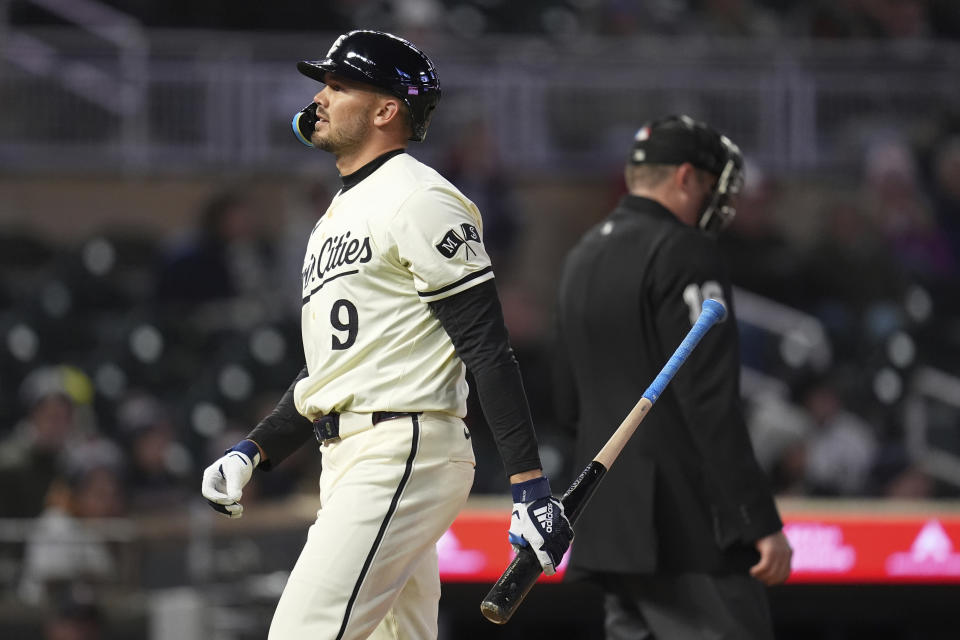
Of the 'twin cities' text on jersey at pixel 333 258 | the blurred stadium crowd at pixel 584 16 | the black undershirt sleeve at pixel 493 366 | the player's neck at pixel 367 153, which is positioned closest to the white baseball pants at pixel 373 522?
the black undershirt sleeve at pixel 493 366

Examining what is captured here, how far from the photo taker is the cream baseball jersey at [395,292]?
3.13 meters

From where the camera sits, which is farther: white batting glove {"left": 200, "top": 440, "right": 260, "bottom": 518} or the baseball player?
white batting glove {"left": 200, "top": 440, "right": 260, "bottom": 518}

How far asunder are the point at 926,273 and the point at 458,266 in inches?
284

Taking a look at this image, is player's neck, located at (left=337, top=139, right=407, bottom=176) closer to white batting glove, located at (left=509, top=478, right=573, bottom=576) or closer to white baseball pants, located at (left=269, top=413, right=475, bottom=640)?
white baseball pants, located at (left=269, top=413, right=475, bottom=640)

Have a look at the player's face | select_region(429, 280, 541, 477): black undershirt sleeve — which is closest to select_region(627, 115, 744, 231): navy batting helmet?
the player's face

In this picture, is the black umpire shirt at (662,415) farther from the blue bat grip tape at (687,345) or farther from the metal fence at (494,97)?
the metal fence at (494,97)

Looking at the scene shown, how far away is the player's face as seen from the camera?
11.0 ft

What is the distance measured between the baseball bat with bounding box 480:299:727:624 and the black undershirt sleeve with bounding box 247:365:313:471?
642 millimetres

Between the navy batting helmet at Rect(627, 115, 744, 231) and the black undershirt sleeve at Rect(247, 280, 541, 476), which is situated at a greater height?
the navy batting helmet at Rect(627, 115, 744, 231)

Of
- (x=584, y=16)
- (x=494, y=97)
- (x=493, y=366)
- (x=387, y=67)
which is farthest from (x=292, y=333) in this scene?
(x=493, y=366)

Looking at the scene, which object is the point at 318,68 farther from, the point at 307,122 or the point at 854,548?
the point at 854,548

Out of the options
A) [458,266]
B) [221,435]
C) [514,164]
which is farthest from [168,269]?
[458,266]

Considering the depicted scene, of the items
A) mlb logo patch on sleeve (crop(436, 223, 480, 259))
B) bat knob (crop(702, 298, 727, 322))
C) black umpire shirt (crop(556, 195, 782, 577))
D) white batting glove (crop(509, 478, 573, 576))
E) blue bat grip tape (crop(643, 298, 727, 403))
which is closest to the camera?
white batting glove (crop(509, 478, 573, 576))

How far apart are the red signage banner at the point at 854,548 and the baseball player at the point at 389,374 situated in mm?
2015
